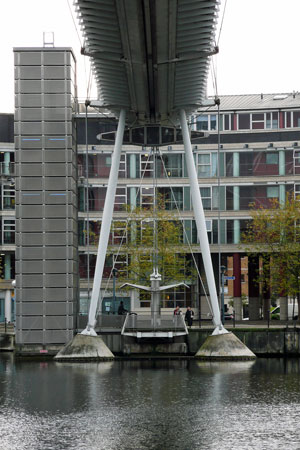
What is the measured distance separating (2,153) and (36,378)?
44.1 metres

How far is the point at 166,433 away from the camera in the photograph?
31000 mm

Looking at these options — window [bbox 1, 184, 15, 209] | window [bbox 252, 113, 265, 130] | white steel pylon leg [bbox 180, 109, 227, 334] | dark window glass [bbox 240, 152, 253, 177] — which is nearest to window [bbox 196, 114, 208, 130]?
window [bbox 252, 113, 265, 130]

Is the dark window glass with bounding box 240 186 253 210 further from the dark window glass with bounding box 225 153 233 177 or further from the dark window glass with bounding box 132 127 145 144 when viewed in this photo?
the dark window glass with bounding box 132 127 145 144

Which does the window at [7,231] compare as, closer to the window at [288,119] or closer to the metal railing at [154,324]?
the window at [288,119]

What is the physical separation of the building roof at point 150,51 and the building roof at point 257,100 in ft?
109

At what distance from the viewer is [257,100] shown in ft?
322

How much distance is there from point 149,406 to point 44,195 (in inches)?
946

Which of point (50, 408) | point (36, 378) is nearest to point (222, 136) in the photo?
point (36, 378)

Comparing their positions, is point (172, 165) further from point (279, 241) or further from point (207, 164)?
point (279, 241)

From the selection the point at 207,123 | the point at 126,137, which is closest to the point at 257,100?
the point at 207,123

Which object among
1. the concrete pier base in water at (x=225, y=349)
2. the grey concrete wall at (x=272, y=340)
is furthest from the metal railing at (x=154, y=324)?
the grey concrete wall at (x=272, y=340)

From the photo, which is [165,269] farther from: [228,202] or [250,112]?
[250,112]

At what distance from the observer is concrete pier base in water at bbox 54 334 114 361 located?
54.7 meters

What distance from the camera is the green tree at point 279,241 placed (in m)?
69.4
